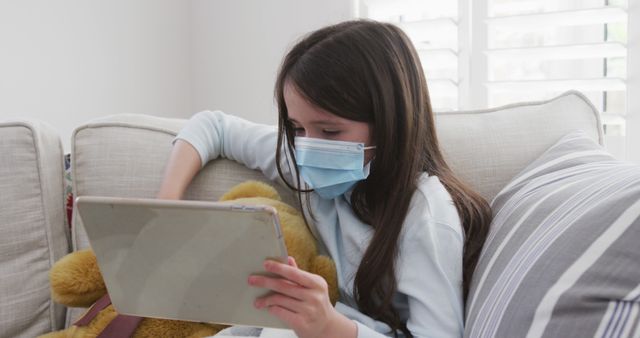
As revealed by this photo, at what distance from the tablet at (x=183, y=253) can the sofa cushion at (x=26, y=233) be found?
446 mm

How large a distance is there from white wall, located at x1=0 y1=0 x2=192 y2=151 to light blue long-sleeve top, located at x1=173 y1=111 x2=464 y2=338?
981mm

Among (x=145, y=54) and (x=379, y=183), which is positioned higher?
(x=145, y=54)

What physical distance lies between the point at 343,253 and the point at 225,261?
0.38 metres

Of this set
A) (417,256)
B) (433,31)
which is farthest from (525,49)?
(417,256)

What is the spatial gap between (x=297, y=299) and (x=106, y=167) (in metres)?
0.63

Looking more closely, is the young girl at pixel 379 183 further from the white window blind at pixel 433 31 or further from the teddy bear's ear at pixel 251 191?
the white window blind at pixel 433 31

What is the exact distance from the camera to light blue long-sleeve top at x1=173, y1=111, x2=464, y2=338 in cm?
84

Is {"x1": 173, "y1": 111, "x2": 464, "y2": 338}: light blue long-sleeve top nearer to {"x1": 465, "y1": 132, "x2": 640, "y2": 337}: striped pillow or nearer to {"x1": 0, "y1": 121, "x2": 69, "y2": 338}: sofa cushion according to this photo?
{"x1": 465, "y1": 132, "x2": 640, "y2": 337}: striped pillow

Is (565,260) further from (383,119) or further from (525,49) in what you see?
(525,49)

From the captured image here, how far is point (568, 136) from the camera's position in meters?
1.06

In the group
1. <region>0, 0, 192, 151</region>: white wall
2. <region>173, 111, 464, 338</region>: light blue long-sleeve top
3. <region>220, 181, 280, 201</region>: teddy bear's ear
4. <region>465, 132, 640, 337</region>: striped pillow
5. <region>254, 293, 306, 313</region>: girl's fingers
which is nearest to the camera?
<region>465, 132, 640, 337</region>: striped pillow

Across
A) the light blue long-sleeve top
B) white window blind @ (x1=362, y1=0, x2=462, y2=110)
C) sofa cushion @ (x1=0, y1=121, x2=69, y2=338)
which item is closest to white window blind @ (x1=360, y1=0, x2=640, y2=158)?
white window blind @ (x1=362, y1=0, x2=462, y2=110)

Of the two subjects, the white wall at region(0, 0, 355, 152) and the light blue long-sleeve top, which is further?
the white wall at region(0, 0, 355, 152)

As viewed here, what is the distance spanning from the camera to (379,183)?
984mm
